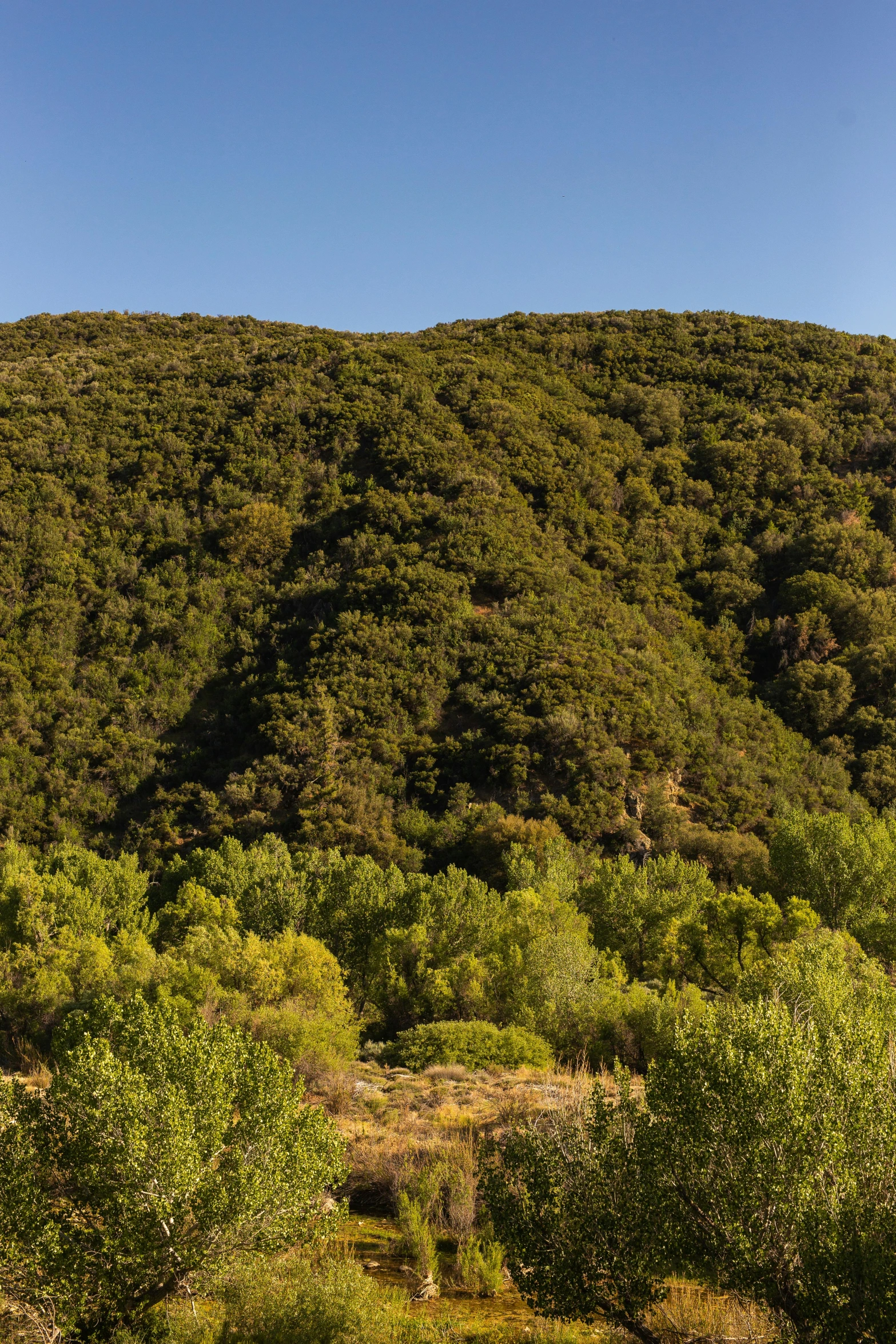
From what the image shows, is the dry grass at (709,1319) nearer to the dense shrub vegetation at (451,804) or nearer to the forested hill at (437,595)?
the dense shrub vegetation at (451,804)

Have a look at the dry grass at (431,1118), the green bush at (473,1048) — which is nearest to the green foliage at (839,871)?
the green bush at (473,1048)

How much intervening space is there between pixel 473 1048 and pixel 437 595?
37.9 meters

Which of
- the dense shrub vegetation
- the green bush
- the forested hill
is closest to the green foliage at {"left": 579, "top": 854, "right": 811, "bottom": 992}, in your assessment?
the dense shrub vegetation

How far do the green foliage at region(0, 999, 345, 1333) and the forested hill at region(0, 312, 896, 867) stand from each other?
107ft

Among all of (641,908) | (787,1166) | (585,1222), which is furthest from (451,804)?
(787,1166)

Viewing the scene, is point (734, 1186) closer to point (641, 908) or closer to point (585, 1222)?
point (585, 1222)

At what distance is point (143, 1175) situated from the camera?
8625 millimetres

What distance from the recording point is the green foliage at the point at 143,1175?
865 centimetres

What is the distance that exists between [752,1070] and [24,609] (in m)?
59.7

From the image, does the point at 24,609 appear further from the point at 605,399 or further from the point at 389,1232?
the point at 605,399

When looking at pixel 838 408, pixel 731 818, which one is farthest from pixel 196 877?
pixel 838 408

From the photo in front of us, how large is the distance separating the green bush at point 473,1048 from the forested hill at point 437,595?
1817 cm

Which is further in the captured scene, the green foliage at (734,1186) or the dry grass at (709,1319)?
the dry grass at (709,1319)

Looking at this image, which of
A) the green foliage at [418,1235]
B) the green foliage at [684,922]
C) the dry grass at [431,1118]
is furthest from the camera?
the green foliage at [684,922]
